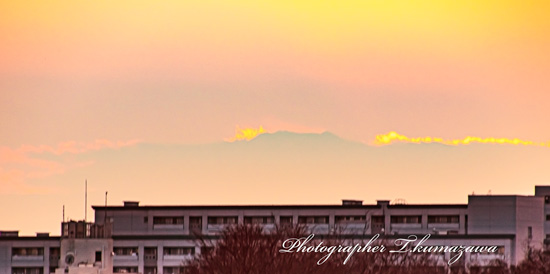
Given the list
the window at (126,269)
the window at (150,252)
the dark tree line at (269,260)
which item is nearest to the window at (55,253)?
the window at (126,269)

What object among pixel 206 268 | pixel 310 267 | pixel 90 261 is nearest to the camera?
pixel 310 267

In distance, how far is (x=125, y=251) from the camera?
195500mm

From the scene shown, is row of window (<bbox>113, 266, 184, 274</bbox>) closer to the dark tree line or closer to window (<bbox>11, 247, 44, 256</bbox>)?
window (<bbox>11, 247, 44, 256</bbox>)

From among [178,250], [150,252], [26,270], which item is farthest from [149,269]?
[26,270]

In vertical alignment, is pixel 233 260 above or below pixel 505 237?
below

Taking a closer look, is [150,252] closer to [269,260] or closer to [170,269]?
[170,269]

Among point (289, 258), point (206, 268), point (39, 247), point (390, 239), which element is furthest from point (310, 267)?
point (39, 247)

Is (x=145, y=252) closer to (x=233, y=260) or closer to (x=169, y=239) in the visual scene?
(x=169, y=239)

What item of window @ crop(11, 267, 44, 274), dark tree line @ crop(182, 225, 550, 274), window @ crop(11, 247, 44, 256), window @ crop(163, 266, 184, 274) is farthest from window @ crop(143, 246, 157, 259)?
dark tree line @ crop(182, 225, 550, 274)

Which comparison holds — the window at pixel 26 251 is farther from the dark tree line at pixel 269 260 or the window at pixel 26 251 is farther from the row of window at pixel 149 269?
the dark tree line at pixel 269 260

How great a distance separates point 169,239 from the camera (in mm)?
198125

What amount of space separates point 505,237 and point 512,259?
2.58 meters

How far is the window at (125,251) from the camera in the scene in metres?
195

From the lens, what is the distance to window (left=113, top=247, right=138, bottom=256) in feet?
639
